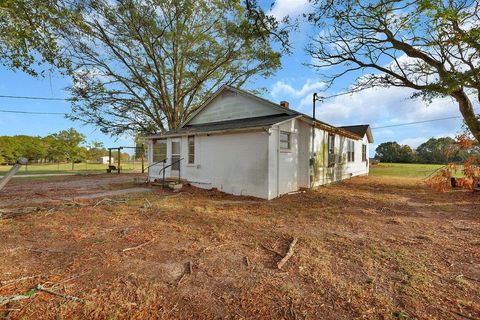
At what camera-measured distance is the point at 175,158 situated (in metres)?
12.9

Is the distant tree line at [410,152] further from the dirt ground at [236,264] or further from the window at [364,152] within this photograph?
the dirt ground at [236,264]

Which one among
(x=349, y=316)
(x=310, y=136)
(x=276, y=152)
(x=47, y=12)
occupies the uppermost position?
(x=47, y=12)

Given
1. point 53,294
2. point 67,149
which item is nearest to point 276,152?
point 53,294

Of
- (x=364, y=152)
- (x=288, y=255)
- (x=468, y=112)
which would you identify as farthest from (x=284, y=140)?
(x=364, y=152)

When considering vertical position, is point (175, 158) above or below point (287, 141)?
below

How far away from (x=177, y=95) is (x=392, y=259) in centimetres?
1936

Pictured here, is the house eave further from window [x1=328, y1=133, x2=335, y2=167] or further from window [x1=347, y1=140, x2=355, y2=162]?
window [x1=347, y1=140, x2=355, y2=162]

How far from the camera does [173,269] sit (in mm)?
3553

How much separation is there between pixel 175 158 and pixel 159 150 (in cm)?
185

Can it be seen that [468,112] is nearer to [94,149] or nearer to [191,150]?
[191,150]

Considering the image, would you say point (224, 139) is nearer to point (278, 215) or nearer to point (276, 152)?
point (276, 152)

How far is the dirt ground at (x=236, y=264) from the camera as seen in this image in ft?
8.64

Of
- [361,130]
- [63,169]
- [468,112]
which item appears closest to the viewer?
[468,112]

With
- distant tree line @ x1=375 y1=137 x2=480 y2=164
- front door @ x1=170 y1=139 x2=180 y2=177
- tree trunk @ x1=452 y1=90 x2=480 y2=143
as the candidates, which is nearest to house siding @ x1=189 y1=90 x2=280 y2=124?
front door @ x1=170 y1=139 x2=180 y2=177
